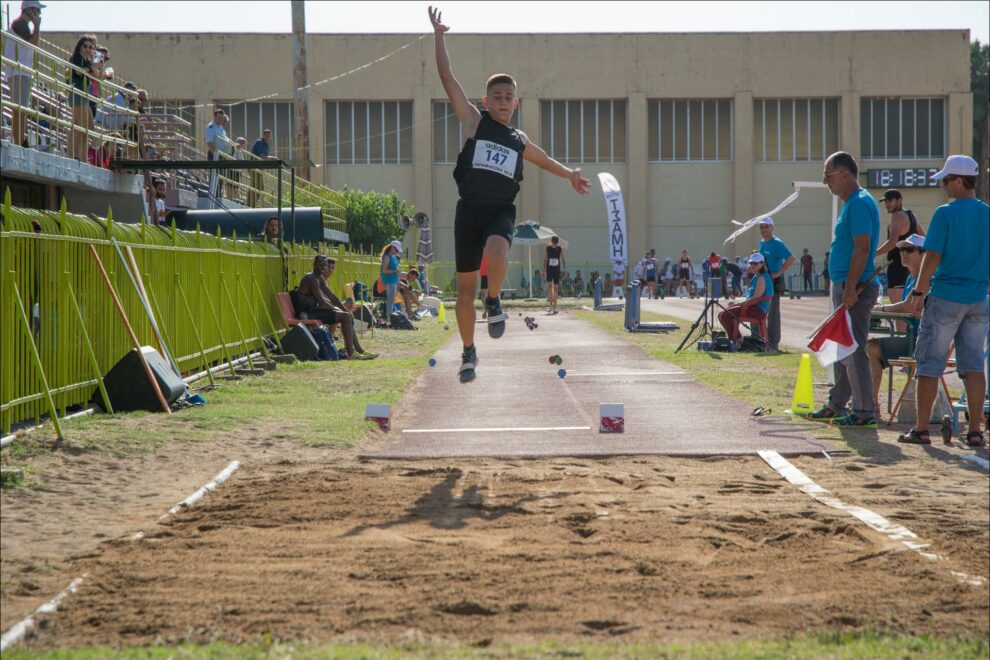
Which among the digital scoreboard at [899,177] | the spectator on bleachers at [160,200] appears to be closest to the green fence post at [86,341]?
the spectator on bleachers at [160,200]

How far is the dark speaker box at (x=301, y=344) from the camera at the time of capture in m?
17.5

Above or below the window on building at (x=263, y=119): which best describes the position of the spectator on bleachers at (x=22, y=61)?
below

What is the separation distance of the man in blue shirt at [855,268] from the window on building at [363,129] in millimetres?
54375

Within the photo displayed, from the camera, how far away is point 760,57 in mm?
62188

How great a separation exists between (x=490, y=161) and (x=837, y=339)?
321 cm

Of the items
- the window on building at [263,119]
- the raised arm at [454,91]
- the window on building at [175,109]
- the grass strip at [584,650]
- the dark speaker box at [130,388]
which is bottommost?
the grass strip at [584,650]

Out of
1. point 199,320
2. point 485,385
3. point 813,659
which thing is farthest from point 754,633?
point 199,320

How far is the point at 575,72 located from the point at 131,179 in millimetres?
45200

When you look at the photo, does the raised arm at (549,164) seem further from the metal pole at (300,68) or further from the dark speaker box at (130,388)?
the metal pole at (300,68)

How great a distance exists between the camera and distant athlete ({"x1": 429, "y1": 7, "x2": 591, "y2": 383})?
833 cm

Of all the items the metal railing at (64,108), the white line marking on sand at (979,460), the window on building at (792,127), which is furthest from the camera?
the window on building at (792,127)

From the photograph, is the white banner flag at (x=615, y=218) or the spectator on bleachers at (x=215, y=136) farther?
the white banner flag at (x=615, y=218)

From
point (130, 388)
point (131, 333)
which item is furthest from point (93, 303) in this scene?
point (130, 388)

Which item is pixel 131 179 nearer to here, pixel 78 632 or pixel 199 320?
pixel 199 320
